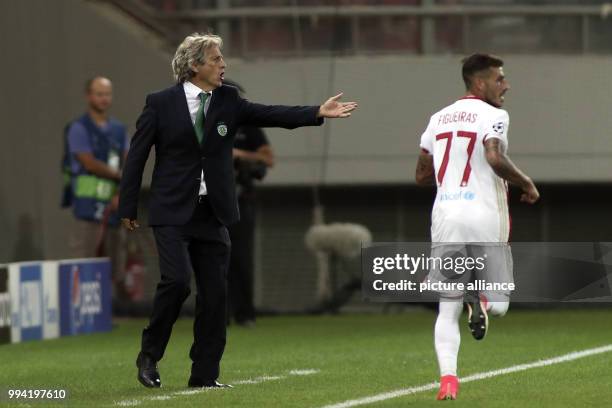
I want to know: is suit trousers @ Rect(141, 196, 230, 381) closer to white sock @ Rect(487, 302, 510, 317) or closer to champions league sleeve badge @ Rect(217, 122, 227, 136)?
champions league sleeve badge @ Rect(217, 122, 227, 136)

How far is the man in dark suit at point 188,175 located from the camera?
10250 millimetres

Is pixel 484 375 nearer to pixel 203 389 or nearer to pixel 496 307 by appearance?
pixel 496 307

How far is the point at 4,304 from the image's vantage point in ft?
47.3

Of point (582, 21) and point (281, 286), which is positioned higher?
point (582, 21)

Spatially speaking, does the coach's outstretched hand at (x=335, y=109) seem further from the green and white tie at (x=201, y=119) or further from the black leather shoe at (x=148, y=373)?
the black leather shoe at (x=148, y=373)

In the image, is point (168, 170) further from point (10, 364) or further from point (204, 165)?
point (10, 364)

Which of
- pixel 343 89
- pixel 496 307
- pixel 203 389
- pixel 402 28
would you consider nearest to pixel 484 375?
pixel 496 307

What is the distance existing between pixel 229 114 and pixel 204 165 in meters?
0.32

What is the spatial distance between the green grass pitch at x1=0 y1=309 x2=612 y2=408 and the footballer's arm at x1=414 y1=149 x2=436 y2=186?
1103 mm

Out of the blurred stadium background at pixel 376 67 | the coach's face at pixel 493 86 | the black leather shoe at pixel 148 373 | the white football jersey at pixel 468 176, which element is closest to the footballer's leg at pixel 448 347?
the white football jersey at pixel 468 176

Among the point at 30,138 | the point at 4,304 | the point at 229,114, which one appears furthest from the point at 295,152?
the point at 229,114

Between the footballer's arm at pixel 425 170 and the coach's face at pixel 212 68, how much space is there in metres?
1.35

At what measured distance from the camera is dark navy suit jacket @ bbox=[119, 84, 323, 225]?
10.2 m

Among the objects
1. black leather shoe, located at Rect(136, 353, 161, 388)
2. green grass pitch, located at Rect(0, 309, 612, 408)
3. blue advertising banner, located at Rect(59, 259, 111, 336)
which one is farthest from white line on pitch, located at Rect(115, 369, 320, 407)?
blue advertising banner, located at Rect(59, 259, 111, 336)
